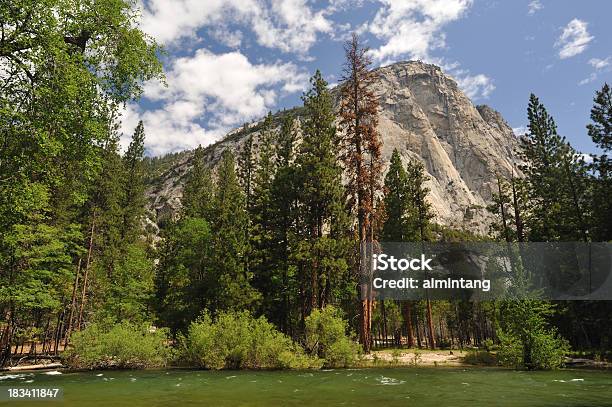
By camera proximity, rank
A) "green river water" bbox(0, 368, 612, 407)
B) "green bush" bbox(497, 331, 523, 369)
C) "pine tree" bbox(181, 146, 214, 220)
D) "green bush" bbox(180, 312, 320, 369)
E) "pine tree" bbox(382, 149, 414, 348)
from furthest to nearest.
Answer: "pine tree" bbox(181, 146, 214, 220), "pine tree" bbox(382, 149, 414, 348), "green bush" bbox(180, 312, 320, 369), "green bush" bbox(497, 331, 523, 369), "green river water" bbox(0, 368, 612, 407)

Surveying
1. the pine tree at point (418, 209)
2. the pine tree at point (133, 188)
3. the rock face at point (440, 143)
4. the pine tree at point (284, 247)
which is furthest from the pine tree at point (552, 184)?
the rock face at point (440, 143)

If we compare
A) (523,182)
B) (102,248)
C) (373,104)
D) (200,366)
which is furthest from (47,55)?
(102,248)

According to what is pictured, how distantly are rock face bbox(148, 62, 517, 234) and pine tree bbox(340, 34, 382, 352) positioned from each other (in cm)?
9477

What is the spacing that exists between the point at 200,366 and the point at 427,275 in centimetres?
2797

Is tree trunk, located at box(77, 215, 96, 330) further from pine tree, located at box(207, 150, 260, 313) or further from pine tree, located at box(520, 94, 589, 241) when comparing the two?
pine tree, located at box(520, 94, 589, 241)

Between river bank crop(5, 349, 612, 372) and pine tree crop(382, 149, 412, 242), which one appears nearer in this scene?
river bank crop(5, 349, 612, 372)

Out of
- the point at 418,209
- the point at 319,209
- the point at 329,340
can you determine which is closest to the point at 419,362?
the point at 329,340

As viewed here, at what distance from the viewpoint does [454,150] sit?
529ft

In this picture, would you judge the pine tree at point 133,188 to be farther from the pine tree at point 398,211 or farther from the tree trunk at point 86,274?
the pine tree at point 398,211

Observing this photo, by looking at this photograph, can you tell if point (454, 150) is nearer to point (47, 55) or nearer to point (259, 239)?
point (259, 239)

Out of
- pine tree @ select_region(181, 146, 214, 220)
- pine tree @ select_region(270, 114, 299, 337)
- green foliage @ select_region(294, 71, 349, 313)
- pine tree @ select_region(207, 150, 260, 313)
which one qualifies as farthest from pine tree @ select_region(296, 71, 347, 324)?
pine tree @ select_region(181, 146, 214, 220)

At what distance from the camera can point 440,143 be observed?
160 metres

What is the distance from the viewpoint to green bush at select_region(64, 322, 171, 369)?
995 inches

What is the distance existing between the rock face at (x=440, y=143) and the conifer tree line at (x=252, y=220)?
256ft
